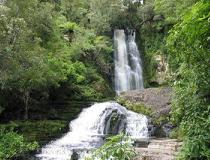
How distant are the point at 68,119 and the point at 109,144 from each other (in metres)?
14.8

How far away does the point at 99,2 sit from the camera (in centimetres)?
3681

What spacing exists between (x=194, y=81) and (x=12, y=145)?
8834 millimetres

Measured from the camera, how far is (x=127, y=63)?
1385 inches

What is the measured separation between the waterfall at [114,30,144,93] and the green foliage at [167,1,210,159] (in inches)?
882

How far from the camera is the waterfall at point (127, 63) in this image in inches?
1331

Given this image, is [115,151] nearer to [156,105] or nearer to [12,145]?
[12,145]

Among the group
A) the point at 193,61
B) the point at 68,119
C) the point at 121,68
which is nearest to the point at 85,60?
the point at 121,68

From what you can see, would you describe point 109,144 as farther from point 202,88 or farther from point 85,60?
point 85,60

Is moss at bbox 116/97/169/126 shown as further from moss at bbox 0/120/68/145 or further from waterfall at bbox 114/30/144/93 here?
waterfall at bbox 114/30/144/93

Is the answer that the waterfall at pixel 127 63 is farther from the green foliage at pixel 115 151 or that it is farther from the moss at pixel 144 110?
the green foliage at pixel 115 151

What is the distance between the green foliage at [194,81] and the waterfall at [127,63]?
22.4 meters

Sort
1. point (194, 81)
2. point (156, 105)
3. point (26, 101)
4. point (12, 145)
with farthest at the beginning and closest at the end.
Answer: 1. point (156, 105)
2. point (26, 101)
3. point (12, 145)
4. point (194, 81)

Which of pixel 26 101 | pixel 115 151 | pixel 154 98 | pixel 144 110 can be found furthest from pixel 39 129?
pixel 115 151

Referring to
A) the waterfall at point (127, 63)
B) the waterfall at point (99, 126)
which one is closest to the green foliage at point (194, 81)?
the waterfall at point (99, 126)
